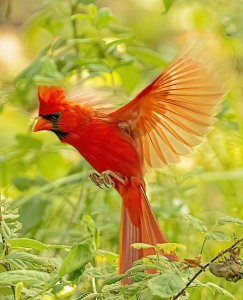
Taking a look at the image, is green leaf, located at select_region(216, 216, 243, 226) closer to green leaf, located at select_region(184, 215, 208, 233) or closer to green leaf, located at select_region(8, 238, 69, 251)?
green leaf, located at select_region(184, 215, 208, 233)

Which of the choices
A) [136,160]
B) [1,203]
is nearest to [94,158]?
[136,160]

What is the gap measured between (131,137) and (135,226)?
0.18m

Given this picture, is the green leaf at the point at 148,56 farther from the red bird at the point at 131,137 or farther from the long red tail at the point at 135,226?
the long red tail at the point at 135,226

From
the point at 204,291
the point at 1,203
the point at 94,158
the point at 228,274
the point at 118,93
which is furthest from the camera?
the point at 118,93

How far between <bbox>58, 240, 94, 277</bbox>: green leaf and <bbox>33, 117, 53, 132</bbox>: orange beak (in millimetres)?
546

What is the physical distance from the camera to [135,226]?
1.81 m

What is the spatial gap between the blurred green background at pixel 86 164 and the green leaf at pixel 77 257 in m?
0.64

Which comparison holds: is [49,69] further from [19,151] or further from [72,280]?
[72,280]

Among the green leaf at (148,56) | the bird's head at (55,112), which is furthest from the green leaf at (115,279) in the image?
the green leaf at (148,56)

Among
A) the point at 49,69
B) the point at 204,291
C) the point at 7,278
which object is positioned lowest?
the point at 204,291

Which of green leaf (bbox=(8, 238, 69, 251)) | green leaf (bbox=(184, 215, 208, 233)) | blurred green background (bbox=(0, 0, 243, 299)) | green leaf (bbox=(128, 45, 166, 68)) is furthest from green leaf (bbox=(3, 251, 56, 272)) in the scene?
green leaf (bbox=(128, 45, 166, 68))

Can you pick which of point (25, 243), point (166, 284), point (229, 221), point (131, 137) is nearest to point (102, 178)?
point (131, 137)

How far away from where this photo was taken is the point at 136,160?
1.85 metres

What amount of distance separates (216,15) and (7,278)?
1421 millimetres
